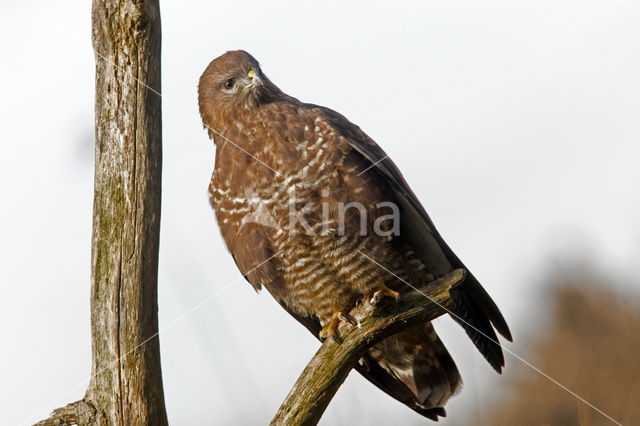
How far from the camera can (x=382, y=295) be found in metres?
4.11

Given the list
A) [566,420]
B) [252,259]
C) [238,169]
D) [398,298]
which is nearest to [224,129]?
[238,169]

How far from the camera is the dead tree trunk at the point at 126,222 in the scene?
3781 millimetres

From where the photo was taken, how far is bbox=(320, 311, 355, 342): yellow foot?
13.3 ft

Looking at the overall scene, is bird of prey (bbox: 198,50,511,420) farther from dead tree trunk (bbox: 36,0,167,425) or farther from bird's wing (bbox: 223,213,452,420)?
dead tree trunk (bbox: 36,0,167,425)

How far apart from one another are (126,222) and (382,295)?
4.35ft

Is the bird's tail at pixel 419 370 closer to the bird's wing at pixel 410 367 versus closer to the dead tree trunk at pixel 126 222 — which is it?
the bird's wing at pixel 410 367

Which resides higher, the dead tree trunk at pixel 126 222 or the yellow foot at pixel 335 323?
the dead tree trunk at pixel 126 222

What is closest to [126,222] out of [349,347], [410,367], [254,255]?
[254,255]

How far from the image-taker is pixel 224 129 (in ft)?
15.5

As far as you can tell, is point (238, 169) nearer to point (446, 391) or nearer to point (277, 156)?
point (277, 156)

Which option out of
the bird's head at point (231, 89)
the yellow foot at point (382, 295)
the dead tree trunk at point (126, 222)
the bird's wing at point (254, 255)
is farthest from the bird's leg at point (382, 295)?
the bird's head at point (231, 89)


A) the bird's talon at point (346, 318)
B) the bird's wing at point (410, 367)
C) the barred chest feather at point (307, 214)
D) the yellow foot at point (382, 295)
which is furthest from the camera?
the bird's wing at point (410, 367)

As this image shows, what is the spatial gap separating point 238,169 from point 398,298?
3.91ft

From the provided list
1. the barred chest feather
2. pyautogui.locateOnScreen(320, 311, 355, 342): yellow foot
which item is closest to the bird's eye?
the barred chest feather
